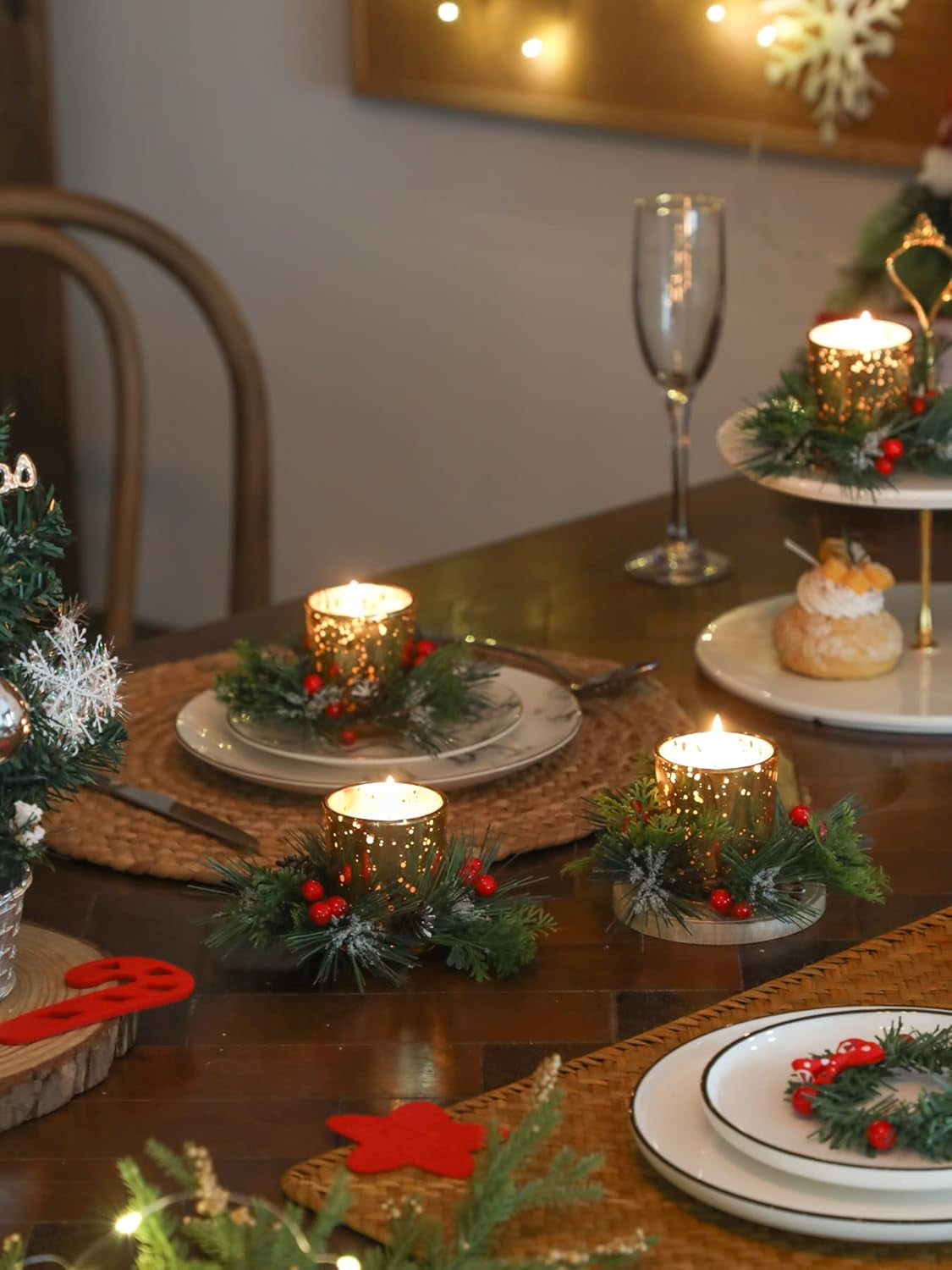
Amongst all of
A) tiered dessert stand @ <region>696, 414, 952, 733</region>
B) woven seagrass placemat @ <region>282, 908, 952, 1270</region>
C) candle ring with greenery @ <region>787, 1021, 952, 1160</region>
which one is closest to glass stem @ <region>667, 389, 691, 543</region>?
tiered dessert stand @ <region>696, 414, 952, 733</region>

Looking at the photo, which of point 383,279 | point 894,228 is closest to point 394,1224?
point 894,228

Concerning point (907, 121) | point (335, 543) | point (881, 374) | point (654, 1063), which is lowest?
point (335, 543)

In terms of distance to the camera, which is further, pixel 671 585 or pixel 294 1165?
pixel 671 585

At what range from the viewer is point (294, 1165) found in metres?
0.63

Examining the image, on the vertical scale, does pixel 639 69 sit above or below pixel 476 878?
above

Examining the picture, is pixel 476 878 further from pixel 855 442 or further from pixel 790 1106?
pixel 855 442

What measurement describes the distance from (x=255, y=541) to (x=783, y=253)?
2.35ft

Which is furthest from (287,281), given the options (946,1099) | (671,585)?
(946,1099)

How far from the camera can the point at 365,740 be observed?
996mm

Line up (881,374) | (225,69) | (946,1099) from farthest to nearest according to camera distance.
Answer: (225,69) → (881,374) → (946,1099)

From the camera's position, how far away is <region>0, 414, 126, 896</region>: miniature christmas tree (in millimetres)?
702

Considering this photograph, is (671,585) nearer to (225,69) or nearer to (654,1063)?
(654,1063)

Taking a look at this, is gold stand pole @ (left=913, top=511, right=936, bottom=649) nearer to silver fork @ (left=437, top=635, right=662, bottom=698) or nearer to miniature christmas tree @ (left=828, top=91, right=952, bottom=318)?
silver fork @ (left=437, top=635, right=662, bottom=698)

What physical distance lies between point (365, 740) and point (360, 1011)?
27cm
